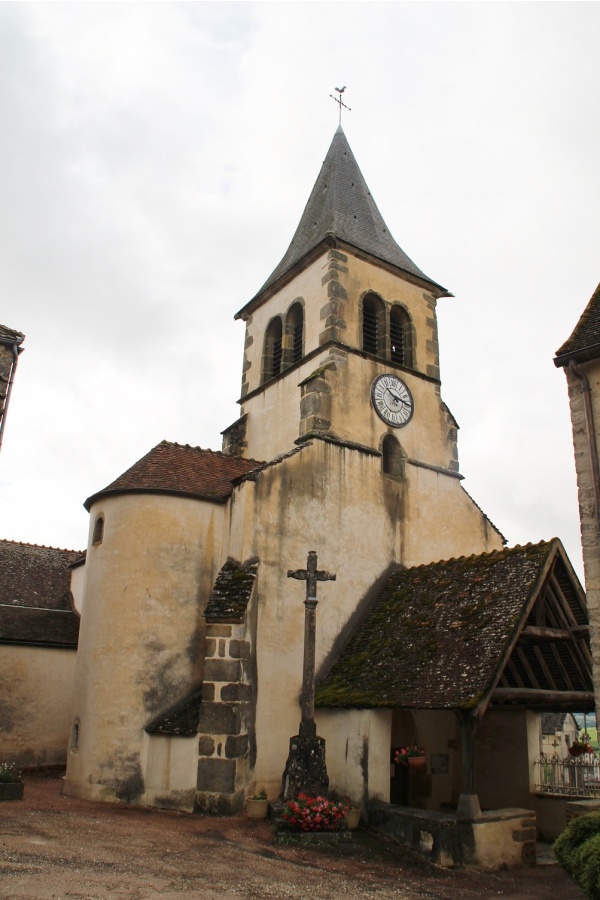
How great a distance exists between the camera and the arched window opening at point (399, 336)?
61.5ft

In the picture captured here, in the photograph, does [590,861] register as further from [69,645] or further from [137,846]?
[69,645]

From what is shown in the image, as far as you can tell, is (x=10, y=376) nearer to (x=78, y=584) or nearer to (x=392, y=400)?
(x=392, y=400)

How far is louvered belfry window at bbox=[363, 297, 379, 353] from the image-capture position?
18172 mm

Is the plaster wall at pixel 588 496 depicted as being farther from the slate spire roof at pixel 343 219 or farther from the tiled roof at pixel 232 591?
the slate spire roof at pixel 343 219

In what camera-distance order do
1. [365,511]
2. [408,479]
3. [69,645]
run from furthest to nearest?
[69,645] < [408,479] < [365,511]

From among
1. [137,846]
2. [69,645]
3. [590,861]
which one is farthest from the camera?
[69,645]

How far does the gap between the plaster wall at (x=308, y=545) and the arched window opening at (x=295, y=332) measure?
3787 mm

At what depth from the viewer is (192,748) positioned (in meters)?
12.1

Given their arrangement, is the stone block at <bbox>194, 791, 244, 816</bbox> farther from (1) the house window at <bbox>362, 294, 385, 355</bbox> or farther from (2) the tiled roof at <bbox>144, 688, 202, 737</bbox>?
(1) the house window at <bbox>362, 294, 385, 355</bbox>

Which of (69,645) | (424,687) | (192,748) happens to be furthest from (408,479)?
(69,645)

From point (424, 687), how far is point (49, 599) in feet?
40.4

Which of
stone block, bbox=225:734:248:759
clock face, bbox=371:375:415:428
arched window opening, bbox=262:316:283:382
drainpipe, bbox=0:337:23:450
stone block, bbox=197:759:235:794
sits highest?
arched window opening, bbox=262:316:283:382

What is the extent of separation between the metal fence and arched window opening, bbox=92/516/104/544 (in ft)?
30.9

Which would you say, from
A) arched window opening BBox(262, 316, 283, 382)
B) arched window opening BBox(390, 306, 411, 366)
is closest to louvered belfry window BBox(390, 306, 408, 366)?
arched window opening BBox(390, 306, 411, 366)
